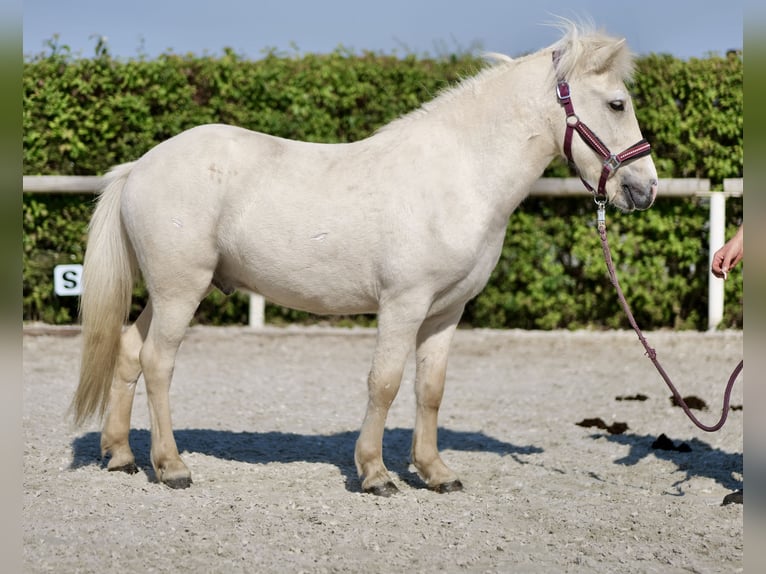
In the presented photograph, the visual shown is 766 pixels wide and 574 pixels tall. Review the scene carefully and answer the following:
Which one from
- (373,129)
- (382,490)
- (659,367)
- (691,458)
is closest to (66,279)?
(373,129)

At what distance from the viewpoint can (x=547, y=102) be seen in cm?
426

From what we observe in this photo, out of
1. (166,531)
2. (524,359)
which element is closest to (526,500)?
(166,531)

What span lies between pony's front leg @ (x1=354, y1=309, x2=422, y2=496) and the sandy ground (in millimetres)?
121

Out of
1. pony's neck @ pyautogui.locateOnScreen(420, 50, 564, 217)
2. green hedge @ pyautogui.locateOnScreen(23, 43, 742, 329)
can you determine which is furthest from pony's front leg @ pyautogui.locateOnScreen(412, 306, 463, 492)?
green hedge @ pyautogui.locateOnScreen(23, 43, 742, 329)

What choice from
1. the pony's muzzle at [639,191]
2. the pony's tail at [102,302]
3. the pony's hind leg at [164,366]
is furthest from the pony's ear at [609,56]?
the pony's tail at [102,302]

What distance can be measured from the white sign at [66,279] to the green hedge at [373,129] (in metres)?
0.54

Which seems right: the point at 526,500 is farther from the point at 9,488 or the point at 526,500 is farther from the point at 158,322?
the point at 9,488

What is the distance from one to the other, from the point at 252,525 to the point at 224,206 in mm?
1557

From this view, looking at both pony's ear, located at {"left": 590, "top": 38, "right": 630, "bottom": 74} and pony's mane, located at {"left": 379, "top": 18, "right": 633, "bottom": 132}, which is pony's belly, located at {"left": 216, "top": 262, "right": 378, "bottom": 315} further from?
pony's ear, located at {"left": 590, "top": 38, "right": 630, "bottom": 74}

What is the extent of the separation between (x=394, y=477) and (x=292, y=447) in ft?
3.01

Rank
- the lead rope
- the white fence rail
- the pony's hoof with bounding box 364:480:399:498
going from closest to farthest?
the lead rope
the pony's hoof with bounding box 364:480:399:498
the white fence rail

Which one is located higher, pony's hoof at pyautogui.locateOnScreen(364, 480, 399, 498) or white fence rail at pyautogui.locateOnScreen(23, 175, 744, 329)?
white fence rail at pyautogui.locateOnScreen(23, 175, 744, 329)

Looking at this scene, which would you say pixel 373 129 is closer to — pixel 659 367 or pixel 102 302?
pixel 102 302

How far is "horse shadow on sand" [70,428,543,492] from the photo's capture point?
4930 mm
